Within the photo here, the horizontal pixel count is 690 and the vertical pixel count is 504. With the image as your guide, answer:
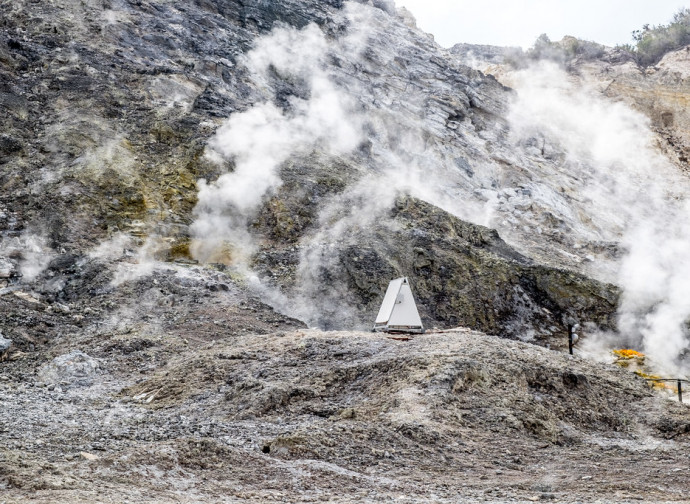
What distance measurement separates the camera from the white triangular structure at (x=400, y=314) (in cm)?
1428

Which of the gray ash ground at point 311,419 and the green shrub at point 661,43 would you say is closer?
the gray ash ground at point 311,419

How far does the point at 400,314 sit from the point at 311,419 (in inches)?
223

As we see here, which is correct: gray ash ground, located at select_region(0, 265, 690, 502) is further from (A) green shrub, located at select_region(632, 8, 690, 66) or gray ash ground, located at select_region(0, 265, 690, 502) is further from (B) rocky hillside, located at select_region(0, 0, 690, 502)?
(A) green shrub, located at select_region(632, 8, 690, 66)

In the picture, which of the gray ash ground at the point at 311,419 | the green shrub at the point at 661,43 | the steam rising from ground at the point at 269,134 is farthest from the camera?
the green shrub at the point at 661,43

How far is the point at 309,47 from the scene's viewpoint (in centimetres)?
3378

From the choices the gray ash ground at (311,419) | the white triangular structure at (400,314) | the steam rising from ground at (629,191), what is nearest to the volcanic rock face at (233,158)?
the steam rising from ground at (629,191)

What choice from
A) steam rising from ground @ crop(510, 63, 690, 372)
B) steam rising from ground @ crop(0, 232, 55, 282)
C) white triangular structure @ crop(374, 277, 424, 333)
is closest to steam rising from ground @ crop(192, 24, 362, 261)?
steam rising from ground @ crop(0, 232, 55, 282)

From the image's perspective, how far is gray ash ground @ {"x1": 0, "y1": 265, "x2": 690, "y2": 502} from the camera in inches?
249

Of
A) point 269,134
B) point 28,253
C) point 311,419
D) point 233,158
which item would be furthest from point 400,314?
point 269,134

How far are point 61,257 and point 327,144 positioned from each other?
1172cm

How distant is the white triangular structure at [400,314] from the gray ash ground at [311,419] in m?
1.19

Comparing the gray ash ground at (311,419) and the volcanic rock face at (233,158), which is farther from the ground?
the volcanic rock face at (233,158)

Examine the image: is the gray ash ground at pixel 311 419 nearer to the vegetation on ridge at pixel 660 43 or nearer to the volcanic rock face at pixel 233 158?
the volcanic rock face at pixel 233 158

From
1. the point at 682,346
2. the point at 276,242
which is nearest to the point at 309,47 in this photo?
the point at 276,242
